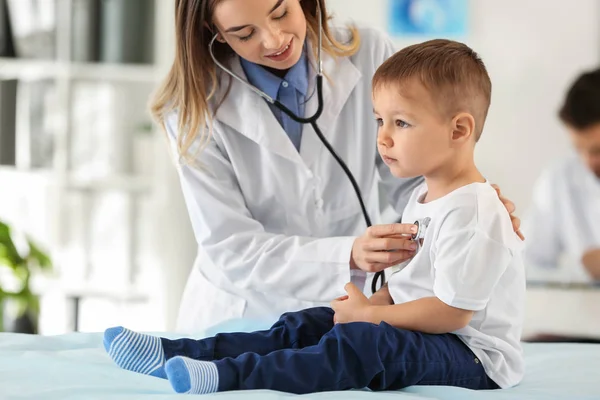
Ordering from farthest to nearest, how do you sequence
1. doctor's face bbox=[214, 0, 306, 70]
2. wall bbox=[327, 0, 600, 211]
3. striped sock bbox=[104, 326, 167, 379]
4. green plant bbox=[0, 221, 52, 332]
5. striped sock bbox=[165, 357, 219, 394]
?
1. wall bbox=[327, 0, 600, 211]
2. green plant bbox=[0, 221, 52, 332]
3. doctor's face bbox=[214, 0, 306, 70]
4. striped sock bbox=[104, 326, 167, 379]
5. striped sock bbox=[165, 357, 219, 394]

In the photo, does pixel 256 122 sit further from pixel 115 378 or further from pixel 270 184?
pixel 115 378

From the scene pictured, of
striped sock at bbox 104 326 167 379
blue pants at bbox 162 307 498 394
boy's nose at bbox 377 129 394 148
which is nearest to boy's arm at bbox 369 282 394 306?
blue pants at bbox 162 307 498 394

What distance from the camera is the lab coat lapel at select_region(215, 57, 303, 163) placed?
1.79 m

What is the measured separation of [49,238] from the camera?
11.1 feet

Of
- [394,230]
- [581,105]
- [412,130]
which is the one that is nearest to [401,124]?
[412,130]

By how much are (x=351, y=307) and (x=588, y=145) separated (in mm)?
2499

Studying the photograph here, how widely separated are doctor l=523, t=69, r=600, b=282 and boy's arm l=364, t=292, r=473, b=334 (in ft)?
7.58

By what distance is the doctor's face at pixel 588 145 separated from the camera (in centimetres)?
358

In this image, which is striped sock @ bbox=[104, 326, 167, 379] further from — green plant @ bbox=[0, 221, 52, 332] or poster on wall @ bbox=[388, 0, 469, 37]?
poster on wall @ bbox=[388, 0, 469, 37]

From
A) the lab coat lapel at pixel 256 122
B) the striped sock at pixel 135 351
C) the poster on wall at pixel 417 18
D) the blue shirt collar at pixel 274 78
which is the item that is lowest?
the striped sock at pixel 135 351

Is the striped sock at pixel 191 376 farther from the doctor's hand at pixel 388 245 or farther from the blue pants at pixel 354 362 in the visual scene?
the doctor's hand at pixel 388 245

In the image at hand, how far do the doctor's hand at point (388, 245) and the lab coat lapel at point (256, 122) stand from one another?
0.39 meters

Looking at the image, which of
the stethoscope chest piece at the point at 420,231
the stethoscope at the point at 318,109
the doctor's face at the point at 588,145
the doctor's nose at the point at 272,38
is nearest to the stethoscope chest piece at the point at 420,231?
the stethoscope chest piece at the point at 420,231

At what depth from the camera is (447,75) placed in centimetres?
133
